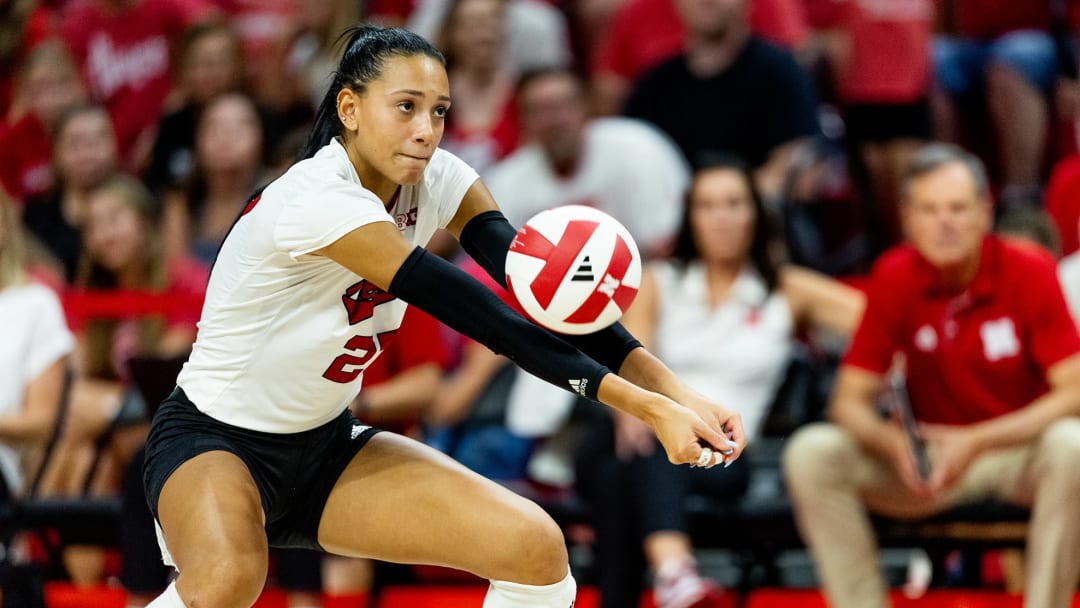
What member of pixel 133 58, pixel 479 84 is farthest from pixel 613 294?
pixel 133 58

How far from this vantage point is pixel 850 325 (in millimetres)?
5434

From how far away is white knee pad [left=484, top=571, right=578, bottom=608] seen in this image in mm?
3420

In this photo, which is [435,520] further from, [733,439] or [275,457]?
[733,439]

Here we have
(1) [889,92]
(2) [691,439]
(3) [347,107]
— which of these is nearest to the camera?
(2) [691,439]

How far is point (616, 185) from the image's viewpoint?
6367 mm

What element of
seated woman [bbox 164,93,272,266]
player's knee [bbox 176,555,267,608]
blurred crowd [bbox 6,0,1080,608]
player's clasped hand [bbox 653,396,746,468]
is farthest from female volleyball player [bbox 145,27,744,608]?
seated woman [bbox 164,93,272,266]

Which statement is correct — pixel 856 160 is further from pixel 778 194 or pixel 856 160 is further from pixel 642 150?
pixel 642 150

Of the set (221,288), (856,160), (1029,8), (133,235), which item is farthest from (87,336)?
(1029,8)

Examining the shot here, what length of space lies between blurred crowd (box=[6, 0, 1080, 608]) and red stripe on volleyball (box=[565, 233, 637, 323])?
1.65m

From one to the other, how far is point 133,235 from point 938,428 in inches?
125

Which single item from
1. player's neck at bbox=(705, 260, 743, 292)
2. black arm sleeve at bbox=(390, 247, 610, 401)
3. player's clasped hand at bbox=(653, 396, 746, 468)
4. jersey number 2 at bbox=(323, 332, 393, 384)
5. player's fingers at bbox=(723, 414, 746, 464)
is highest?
black arm sleeve at bbox=(390, 247, 610, 401)

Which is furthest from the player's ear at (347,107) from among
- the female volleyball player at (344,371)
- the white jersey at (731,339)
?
the white jersey at (731,339)

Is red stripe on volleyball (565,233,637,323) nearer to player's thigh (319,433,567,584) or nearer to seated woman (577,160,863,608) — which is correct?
player's thigh (319,433,567,584)

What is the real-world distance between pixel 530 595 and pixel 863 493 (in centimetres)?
177
